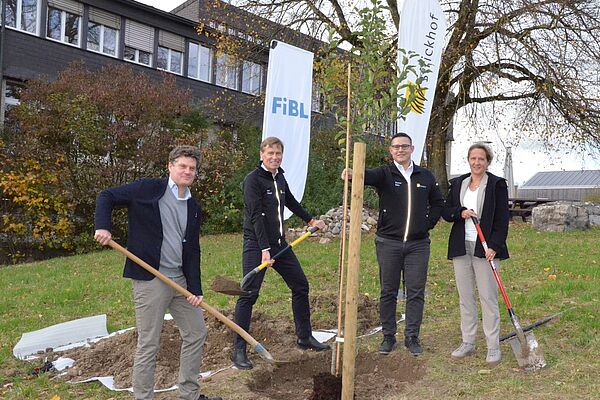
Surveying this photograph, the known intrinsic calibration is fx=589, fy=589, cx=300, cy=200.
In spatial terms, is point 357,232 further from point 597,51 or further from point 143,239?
point 597,51

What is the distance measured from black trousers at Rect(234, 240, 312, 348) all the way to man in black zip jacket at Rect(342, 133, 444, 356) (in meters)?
0.75

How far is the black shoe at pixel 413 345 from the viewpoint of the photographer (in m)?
5.29

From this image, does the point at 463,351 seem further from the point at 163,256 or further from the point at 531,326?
the point at 163,256

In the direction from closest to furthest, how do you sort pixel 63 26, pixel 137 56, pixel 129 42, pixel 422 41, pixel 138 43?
pixel 422 41 → pixel 63 26 → pixel 129 42 → pixel 138 43 → pixel 137 56

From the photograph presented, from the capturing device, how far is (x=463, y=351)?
523 cm

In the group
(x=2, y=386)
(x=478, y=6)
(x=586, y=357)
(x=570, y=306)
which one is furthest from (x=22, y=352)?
(x=478, y=6)

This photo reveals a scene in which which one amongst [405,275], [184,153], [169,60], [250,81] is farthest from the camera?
[250,81]

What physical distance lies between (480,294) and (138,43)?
18.5 metres

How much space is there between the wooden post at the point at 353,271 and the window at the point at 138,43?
1839cm

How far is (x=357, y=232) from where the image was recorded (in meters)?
3.81

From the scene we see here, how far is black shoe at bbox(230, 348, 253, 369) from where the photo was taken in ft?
16.8

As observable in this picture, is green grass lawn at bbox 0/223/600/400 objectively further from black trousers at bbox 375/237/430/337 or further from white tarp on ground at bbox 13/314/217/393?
black trousers at bbox 375/237/430/337

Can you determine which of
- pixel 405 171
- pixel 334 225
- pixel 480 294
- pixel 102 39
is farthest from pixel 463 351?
pixel 102 39

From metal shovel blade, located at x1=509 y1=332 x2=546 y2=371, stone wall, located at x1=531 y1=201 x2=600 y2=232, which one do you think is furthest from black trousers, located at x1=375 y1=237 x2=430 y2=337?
stone wall, located at x1=531 y1=201 x2=600 y2=232
